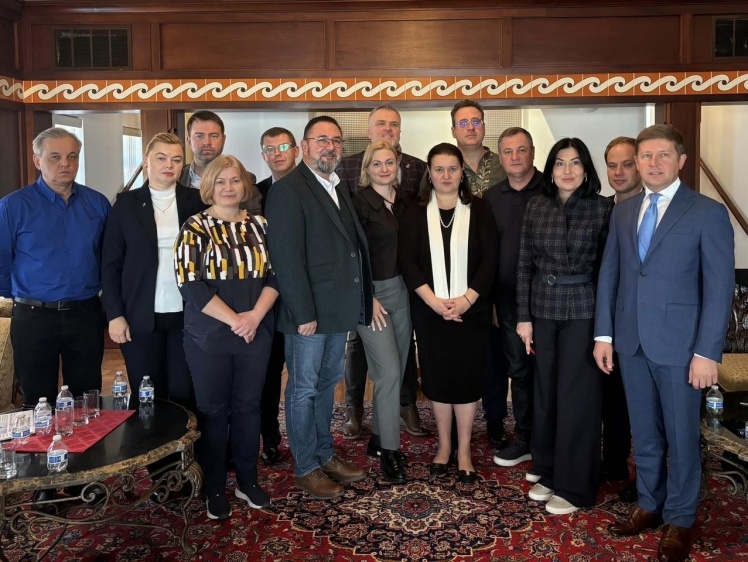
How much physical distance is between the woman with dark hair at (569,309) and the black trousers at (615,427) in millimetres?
345

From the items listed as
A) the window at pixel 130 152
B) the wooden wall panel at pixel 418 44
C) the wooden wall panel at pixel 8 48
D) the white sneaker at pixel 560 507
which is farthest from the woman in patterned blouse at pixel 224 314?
the window at pixel 130 152

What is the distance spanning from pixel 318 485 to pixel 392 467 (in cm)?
39

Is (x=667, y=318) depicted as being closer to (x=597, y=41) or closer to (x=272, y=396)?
(x=272, y=396)

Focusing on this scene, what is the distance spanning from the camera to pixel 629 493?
9.78 feet

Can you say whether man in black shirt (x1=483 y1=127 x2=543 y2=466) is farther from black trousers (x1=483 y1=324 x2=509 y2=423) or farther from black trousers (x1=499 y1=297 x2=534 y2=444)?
black trousers (x1=483 y1=324 x2=509 y2=423)

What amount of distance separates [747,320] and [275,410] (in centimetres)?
283

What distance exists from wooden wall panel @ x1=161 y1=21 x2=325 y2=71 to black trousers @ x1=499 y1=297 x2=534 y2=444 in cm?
294

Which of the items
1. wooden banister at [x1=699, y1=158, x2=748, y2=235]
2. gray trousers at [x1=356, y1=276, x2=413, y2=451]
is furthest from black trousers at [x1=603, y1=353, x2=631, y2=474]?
wooden banister at [x1=699, y1=158, x2=748, y2=235]

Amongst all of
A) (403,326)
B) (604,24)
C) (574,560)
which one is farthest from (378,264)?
(604,24)

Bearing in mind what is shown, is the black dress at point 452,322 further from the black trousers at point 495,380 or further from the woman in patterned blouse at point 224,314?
the woman in patterned blouse at point 224,314

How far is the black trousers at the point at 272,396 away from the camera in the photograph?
344cm

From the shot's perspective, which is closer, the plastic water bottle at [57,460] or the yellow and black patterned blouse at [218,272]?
the plastic water bottle at [57,460]

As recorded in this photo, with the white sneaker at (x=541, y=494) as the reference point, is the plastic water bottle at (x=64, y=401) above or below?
above

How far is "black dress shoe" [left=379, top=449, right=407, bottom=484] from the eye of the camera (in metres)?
3.20
